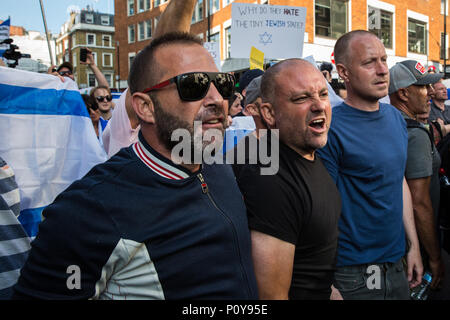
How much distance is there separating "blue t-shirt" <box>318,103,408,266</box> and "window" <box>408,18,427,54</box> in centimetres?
2439

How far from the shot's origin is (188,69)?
1431 mm

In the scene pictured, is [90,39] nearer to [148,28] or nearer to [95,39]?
[95,39]

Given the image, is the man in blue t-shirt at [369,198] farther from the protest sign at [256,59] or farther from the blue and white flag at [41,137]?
the protest sign at [256,59]

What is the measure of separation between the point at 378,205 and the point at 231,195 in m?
1.20

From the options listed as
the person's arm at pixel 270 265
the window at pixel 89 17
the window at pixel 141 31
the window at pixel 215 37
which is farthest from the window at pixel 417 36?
the window at pixel 89 17

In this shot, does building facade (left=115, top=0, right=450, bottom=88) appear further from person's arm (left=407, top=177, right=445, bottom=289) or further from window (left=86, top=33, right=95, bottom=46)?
window (left=86, top=33, right=95, bottom=46)

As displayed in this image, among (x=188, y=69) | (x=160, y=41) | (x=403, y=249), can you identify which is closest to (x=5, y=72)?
(x=160, y=41)

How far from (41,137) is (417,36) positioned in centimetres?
2651

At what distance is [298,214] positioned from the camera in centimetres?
161

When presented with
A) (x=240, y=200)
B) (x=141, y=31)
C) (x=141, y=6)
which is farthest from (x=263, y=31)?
(x=141, y=6)

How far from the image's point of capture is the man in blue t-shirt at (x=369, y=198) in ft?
7.07

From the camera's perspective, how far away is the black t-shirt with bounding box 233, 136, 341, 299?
1.55 metres

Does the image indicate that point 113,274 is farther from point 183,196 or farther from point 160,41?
point 160,41

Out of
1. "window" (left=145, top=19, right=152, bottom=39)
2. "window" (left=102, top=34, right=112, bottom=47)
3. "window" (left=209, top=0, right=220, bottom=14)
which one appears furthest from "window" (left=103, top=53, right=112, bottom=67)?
"window" (left=209, top=0, right=220, bottom=14)
